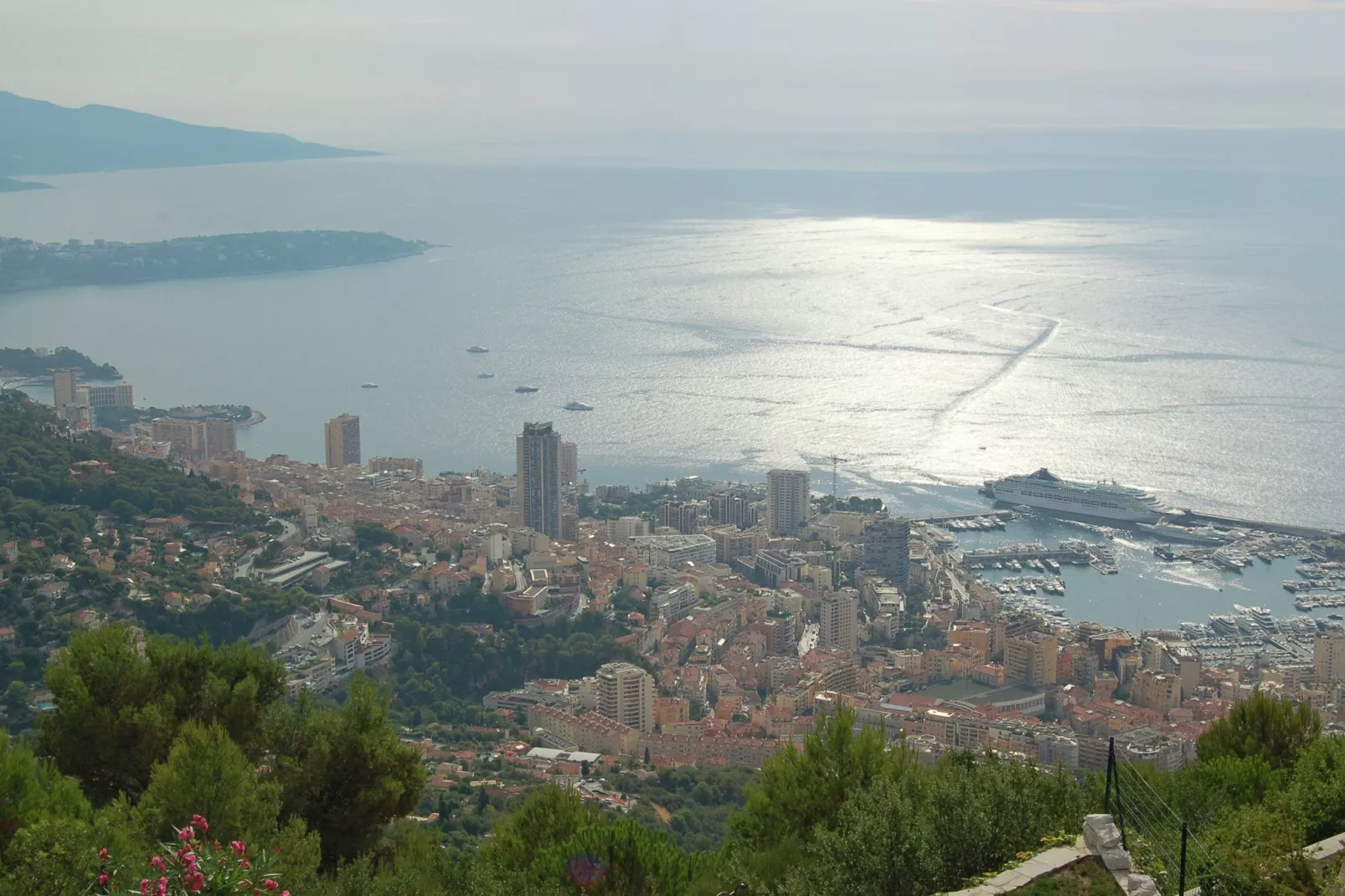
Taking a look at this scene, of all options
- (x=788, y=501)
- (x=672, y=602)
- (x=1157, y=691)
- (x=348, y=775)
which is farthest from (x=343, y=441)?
(x=348, y=775)

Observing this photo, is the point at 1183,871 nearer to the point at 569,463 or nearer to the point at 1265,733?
the point at 1265,733

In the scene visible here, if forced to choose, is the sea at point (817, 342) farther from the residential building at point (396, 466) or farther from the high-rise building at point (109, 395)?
the residential building at point (396, 466)

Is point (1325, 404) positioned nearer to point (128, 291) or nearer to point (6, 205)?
point (128, 291)

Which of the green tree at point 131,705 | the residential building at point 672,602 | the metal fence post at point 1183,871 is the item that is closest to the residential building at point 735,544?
the residential building at point 672,602

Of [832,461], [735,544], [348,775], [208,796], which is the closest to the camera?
[208,796]

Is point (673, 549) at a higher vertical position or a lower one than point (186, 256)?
lower

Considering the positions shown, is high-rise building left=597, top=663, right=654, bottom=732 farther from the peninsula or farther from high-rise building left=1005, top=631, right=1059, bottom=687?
the peninsula

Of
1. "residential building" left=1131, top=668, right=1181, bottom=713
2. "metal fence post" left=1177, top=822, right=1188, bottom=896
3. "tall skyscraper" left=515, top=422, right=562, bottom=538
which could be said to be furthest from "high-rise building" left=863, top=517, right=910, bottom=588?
"metal fence post" left=1177, top=822, right=1188, bottom=896

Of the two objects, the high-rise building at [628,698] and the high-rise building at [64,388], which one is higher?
the high-rise building at [64,388]
